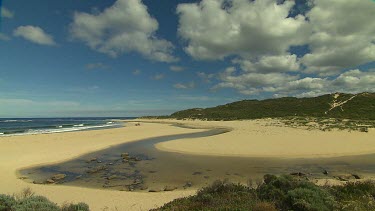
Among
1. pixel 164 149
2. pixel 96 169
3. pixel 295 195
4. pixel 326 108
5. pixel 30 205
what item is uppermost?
pixel 326 108

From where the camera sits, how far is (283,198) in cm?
827

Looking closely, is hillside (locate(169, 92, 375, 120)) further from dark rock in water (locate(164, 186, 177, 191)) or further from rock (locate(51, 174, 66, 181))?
rock (locate(51, 174, 66, 181))

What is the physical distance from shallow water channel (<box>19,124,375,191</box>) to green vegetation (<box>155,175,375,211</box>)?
185 inches

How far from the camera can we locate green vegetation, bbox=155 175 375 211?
762 centimetres

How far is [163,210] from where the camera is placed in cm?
853

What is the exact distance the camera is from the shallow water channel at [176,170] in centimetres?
1483

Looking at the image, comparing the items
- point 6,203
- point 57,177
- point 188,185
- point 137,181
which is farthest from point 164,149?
point 6,203

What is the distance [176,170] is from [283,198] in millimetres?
9860

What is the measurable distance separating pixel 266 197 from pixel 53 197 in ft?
30.6

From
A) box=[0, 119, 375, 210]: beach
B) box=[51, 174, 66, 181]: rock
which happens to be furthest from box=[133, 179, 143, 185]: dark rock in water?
box=[51, 174, 66, 181]: rock

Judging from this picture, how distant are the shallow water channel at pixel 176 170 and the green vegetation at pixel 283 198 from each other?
4.69m

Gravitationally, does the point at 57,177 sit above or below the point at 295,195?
below

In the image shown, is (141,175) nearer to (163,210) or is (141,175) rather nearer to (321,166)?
(163,210)

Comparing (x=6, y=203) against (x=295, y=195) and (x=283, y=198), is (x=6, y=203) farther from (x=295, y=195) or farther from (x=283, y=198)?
(x=295, y=195)
